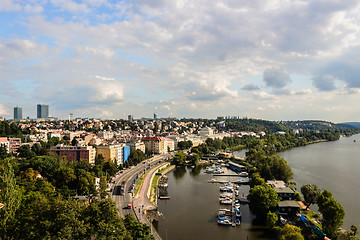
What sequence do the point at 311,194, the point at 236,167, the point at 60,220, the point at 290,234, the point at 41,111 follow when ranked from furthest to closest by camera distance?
the point at 41,111 → the point at 236,167 → the point at 311,194 → the point at 290,234 → the point at 60,220

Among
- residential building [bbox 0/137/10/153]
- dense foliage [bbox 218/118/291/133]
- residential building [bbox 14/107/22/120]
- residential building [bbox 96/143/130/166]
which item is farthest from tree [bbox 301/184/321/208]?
Result: residential building [bbox 14/107/22/120]

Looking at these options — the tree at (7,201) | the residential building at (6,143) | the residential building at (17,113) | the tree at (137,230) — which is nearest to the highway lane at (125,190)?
the tree at (137,230)

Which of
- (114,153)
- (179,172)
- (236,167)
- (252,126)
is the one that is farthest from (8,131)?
(252,126)

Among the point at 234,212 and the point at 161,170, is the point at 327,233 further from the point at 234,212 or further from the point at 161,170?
the point at 161,170

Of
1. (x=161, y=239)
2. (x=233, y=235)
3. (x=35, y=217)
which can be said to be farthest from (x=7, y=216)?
(x=233, y=235)

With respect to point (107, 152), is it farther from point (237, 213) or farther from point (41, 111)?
point (41, 111)

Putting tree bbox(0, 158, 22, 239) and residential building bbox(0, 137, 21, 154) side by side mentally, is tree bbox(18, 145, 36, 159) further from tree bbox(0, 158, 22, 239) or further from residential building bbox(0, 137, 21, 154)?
tree bbox(0, 158, 22, 239)

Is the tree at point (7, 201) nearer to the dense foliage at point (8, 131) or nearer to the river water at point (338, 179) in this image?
the river water at point (338, 179)
